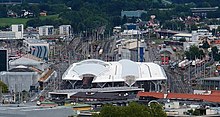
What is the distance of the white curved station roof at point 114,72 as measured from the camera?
37.8 m

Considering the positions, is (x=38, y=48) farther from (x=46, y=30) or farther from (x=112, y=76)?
(x=112, y=76)

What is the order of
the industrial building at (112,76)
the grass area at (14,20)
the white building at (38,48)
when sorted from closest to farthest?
the industrial building at (112,76), the white building at (38,48), the grass area at (14,20)

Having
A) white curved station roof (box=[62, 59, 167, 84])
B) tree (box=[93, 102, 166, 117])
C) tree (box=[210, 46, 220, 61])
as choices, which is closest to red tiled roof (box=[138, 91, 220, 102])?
white curved station roof (box=[62, 59, 167, 84])

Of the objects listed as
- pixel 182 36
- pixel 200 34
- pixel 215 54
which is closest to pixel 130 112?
pixel 215 54

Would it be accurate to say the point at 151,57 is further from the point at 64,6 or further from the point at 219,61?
the point at 64,6

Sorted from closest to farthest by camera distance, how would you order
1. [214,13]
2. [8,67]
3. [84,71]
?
[84,71]
[8,67]
[214,13]

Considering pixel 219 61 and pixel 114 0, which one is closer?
pixel 219 61

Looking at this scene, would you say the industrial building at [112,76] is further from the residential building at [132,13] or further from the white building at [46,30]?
the residential building at [132,13]

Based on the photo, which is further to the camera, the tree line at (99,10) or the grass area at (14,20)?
the grass area at (14,20)

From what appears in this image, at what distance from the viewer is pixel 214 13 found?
69.5 m

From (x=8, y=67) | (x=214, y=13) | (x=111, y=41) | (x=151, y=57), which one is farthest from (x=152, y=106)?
(x=214, y=13)

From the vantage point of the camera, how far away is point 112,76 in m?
38.0

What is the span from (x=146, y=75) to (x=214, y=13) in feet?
104

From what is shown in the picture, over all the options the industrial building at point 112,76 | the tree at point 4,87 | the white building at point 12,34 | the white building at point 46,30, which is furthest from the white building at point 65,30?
the tree at point 4,87
